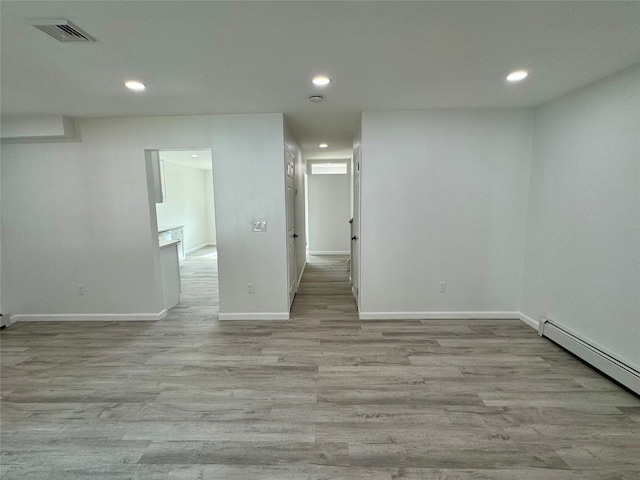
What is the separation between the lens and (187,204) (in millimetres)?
8797

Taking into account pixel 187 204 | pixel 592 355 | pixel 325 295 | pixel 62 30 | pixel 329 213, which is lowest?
pixel 325 295

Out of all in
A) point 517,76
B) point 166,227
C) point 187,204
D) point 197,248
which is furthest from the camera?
point 197,248

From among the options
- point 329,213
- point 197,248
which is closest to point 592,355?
point 329,213

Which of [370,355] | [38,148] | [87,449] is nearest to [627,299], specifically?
[370,355]

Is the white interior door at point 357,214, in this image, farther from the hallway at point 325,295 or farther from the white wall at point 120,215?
the white wall at point 120,215

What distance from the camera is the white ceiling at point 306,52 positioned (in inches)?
59.2

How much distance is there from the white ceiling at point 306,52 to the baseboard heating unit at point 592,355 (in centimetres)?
222

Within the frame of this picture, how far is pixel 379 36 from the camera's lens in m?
1.74

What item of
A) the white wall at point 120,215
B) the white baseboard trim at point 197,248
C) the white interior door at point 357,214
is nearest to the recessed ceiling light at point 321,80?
the white wall at point 120,215

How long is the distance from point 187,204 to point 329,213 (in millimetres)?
4217

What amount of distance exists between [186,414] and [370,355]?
62.5 inches

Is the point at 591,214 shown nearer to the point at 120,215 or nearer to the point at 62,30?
the point at 62,30

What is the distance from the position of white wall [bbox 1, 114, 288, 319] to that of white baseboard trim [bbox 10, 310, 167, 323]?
0.12 ft

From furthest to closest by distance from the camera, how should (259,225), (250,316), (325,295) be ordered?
(325,295), (250,316), (259,225)
